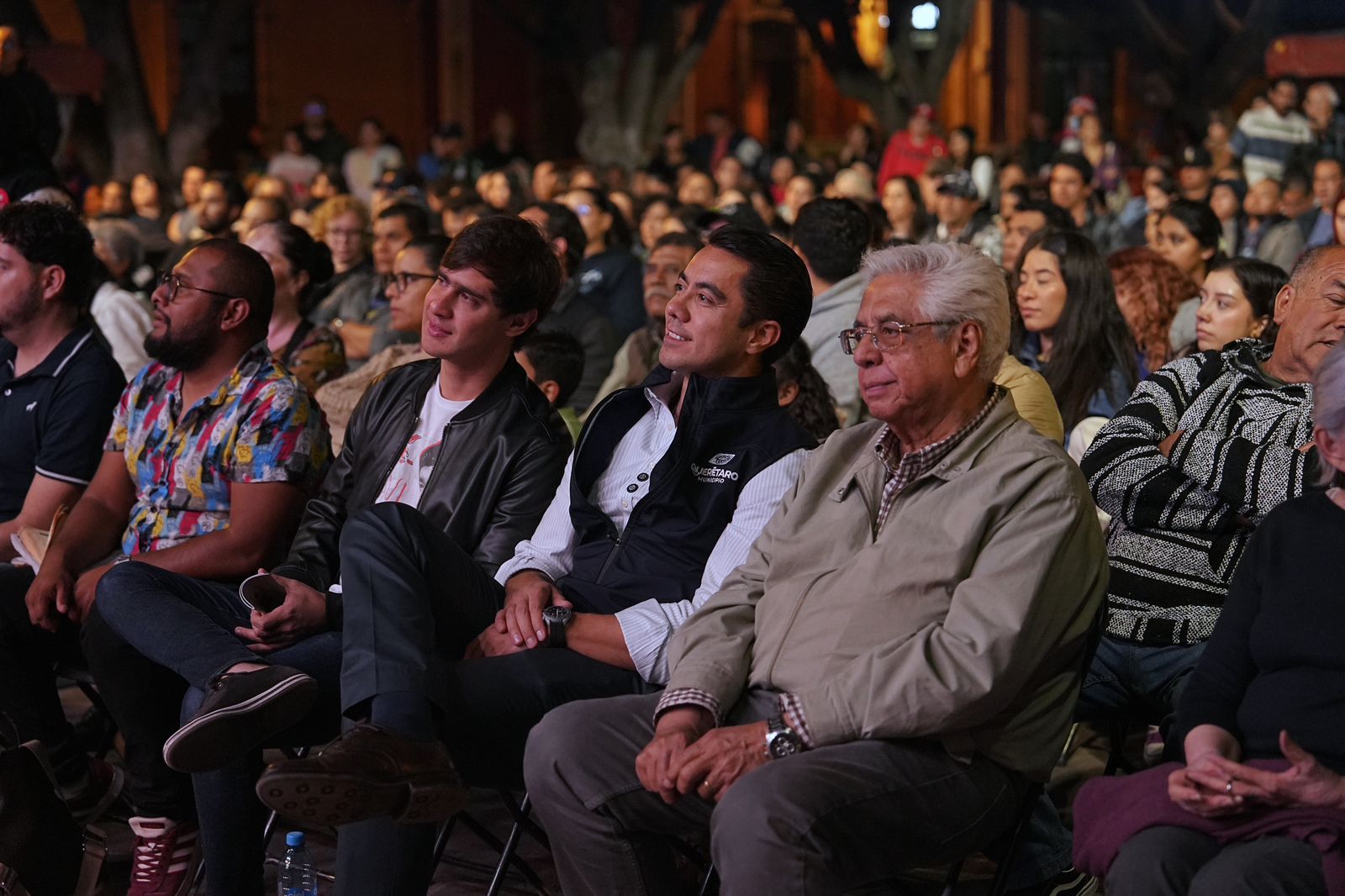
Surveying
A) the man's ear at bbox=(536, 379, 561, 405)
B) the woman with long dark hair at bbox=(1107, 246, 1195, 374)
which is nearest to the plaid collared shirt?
the man's ear at bbox=(536, 379, 561, 405)

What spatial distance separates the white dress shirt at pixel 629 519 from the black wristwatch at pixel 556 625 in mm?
104

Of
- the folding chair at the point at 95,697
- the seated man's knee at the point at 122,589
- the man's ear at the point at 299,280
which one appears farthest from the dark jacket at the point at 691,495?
the man's ear at the point at 299,280

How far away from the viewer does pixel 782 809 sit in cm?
261

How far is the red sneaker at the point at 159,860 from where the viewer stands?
138 inches

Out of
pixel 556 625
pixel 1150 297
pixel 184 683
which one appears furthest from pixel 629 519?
pixel 1150 297

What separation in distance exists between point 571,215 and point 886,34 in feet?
47.6

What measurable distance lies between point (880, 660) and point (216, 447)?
1.88m

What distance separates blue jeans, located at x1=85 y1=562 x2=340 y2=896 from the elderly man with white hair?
710 mm

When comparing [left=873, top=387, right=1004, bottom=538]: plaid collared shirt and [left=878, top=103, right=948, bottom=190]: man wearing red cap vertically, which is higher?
[left=878, top=103, right=948, bottom=190]: man wearing red cap

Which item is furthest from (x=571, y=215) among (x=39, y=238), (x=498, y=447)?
(x=498, y=447)

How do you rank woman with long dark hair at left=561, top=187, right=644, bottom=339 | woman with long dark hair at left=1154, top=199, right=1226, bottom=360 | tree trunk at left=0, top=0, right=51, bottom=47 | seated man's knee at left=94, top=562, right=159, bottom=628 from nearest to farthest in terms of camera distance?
seated man's knee at left=94, top=562, right=159, bottom=628 → woman with long dark hair at left=1154, top=199, right=1226, bottom=360 → woman with long dark hair at left=561, top=187, right=644, bottom=339 → tree trunk at left=0, top=0, right=51, bottom=47

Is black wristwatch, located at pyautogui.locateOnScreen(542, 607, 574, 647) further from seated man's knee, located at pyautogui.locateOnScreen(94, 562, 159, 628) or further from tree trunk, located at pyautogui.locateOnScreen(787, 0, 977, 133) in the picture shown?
tree trunk, located at pyautogui.locateOnScreen(787, 0, 977, 133)

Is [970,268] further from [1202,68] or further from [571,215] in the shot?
[1202,68]

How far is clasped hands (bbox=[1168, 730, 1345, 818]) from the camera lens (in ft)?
8.11
